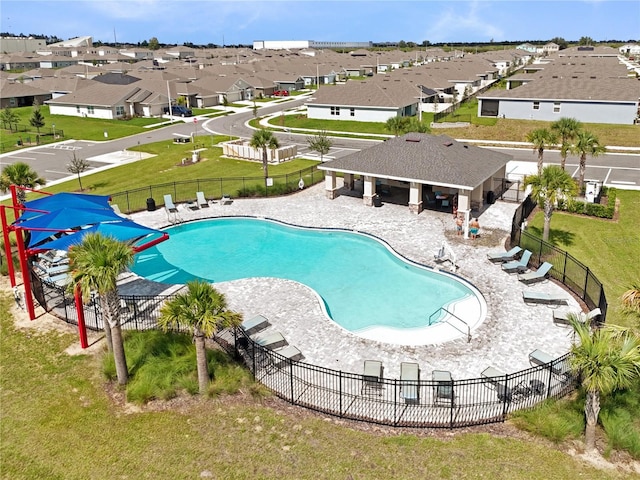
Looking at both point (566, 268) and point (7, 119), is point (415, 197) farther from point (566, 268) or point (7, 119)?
point (7, 119)

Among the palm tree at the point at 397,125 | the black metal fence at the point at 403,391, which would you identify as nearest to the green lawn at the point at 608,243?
the black metal fence at the point at 403,391

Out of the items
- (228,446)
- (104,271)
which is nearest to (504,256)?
(228,446)

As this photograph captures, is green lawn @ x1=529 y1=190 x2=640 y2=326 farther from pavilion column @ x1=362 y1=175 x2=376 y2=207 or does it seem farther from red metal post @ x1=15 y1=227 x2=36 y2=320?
red metal post @ x1=15 y1=227 x2=36 y2=320

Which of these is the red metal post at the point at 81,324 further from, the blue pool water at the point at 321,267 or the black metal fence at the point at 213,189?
the black metal fence at the point at 213,189

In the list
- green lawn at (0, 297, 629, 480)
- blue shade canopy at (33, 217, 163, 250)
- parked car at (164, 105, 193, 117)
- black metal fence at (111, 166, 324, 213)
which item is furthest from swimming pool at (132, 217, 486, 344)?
parked car at (164, 105, 193, 117)

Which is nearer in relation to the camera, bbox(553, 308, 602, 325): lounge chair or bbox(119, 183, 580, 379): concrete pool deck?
bbox(119, 183, 580, 379): concrete pool deck

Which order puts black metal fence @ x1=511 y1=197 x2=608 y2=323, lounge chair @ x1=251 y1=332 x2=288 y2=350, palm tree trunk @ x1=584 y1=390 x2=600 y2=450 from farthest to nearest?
black metal fence @ x1=511 y1=197 x2=608 y2=323 < lounge chair @ x1=251 y1=332 x2=288 y2=350 < palm tree trunk @ x1=584 y1=390 x2=600 y2=450

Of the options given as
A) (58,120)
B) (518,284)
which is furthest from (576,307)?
(58,120)
